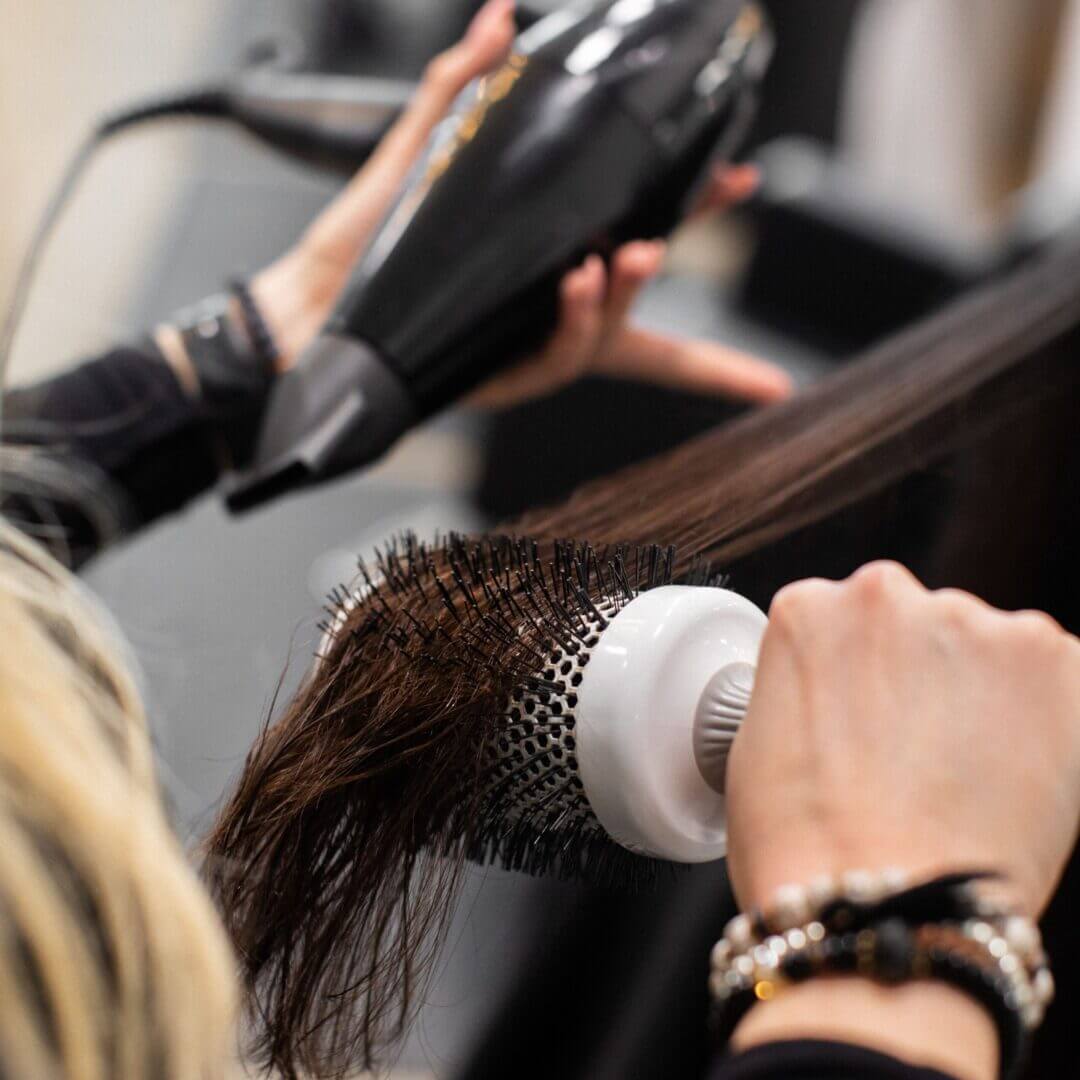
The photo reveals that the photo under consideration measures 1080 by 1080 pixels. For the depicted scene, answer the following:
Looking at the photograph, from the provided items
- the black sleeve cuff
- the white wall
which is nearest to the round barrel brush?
the black sleeve cuff

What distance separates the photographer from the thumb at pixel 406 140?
71 cm

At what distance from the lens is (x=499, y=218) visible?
609 millimetres

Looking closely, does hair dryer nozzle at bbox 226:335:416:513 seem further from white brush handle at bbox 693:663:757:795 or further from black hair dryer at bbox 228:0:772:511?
white brush handle at bbox 693:663:757:795

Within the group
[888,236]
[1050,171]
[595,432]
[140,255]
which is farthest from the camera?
[1050,171]

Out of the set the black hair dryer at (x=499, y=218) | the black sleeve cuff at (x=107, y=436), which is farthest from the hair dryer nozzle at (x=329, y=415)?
the black sleeve cuff at (x=107, y=436)

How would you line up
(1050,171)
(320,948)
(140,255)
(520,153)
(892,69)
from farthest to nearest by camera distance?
(892,69), (1050,171), (140,255), (520,153), (320,948)

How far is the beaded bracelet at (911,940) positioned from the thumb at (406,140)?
511 mm

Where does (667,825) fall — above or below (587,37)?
below

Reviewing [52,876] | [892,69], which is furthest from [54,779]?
[892,69]

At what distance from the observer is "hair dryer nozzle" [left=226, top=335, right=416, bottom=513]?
1.98 feet

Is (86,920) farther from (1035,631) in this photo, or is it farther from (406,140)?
(406,140)

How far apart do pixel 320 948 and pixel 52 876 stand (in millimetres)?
128

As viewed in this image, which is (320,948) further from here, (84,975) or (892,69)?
(892,69)

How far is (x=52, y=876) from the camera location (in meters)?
0.31
